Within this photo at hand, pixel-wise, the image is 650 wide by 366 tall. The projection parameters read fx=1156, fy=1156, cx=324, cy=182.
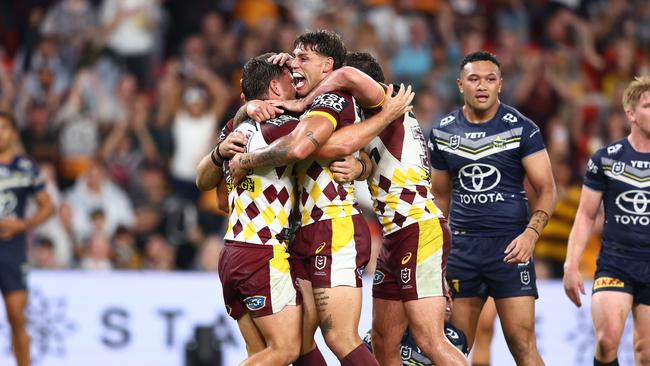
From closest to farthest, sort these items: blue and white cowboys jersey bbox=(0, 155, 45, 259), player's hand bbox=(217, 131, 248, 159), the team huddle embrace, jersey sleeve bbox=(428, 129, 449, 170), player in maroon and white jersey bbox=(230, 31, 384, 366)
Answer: player in maroon and white jersey bbox=(230, 31, 384, 366) → the team huddle embrace → player's hand bbox=(217, 131, 248, 159) → jersey sleeve bbox=(428, 129, 449, 170) → blue and white cowboys jersey bbox=(0, 155, 45, 259)

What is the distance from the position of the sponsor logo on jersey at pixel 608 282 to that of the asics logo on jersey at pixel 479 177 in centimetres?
104

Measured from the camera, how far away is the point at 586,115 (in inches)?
607

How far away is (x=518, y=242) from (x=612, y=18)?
9.56 m

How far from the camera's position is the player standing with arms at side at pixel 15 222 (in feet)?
34.7

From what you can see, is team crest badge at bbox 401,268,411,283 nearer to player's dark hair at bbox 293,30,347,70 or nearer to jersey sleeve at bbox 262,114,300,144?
jersey sleeve at bbox 262,114,300,144

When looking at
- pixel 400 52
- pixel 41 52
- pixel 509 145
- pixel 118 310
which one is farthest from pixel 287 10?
pixel 509 145

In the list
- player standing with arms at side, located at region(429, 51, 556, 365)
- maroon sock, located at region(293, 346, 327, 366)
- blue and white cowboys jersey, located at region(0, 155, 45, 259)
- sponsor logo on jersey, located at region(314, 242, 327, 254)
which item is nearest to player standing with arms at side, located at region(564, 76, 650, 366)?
player standing with arms at side, located at region(429, 51, 556, 365)

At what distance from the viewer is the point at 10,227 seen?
1066 cm

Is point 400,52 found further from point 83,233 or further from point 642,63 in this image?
point 83,233

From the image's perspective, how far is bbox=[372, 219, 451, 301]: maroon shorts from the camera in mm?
7539

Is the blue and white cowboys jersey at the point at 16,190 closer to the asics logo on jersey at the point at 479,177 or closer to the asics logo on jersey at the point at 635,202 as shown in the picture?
the asics logo on jersey at the point at 479,177

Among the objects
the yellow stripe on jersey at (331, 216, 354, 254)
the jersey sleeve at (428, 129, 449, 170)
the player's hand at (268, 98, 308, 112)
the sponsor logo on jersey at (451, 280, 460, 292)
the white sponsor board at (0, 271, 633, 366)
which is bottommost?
the white sponsor board at (0, 271, 633, 366)

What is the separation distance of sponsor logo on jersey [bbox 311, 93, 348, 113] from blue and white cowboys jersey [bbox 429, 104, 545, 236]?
55.5 inches

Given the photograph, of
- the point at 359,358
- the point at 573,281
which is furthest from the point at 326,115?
the point at 573,281
